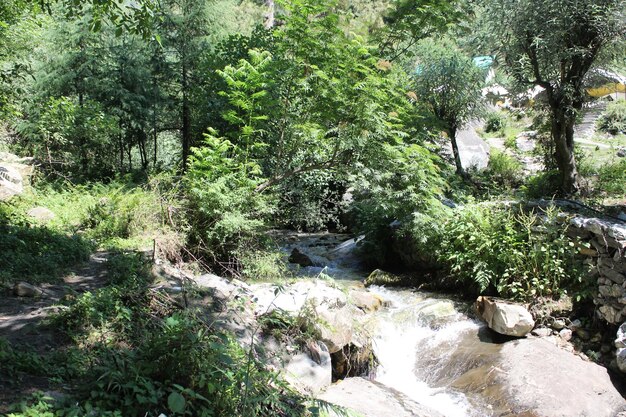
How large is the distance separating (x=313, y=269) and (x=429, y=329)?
3.89 m

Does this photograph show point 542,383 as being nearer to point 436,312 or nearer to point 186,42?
point 436,312

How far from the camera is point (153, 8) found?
16.6ft

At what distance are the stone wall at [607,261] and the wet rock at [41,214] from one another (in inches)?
381

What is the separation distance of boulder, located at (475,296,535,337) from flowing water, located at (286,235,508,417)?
0.24 meters

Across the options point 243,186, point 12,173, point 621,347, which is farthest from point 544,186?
point 12,173

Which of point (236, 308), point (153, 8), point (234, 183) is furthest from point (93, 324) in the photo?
point (234, 183)

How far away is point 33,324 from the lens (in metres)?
4.46

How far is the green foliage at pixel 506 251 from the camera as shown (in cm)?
755

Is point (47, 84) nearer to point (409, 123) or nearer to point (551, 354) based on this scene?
point (409, 123)

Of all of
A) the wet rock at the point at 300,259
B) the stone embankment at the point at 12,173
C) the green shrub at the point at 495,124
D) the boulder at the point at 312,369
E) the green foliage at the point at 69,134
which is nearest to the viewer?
the boulder at the point at 312,369

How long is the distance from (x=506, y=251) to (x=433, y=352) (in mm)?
2226

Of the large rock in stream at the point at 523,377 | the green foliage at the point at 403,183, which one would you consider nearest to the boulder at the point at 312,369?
the large rock in stream at the point at 523,377

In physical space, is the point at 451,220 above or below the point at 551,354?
above

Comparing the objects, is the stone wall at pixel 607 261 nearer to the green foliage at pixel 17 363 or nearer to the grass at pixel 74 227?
the grass at pixel 74 227
